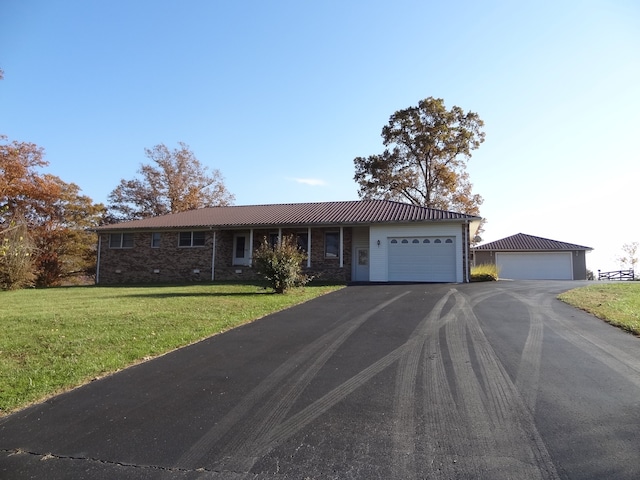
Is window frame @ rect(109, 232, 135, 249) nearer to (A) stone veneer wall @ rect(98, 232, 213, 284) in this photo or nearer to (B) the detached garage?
(A) stone veneer wall @ rect(98, 232, 213, 284)

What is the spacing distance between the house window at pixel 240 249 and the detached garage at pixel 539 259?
18.4m

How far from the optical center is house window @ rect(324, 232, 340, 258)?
21.4 m

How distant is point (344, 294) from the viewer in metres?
13.6

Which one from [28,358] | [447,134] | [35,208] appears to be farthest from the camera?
[447,134]

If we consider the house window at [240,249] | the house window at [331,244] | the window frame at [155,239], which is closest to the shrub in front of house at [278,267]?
the house window at [331,244]

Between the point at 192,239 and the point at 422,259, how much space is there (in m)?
12.3

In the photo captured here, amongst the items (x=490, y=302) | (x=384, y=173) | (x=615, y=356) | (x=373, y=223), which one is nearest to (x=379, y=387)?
(x=615, y=356)

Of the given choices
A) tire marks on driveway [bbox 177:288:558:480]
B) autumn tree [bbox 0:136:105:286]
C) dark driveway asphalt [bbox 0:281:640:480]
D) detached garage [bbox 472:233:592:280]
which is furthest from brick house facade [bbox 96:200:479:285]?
detached garage [bbox 472:233:592:280]

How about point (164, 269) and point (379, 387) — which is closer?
point (379, 387)

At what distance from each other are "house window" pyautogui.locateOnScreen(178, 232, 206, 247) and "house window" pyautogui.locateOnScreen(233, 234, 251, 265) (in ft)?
5.82

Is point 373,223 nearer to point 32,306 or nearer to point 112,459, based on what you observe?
point 32,306

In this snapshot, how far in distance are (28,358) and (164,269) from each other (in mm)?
17595

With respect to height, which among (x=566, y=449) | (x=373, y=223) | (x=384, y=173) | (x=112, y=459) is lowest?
(x=112, y=459)

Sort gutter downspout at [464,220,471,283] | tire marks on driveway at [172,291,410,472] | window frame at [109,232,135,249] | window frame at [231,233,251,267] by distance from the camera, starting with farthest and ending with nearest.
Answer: window frame at [109,232,135,249] → window frame at [231,233,251,267] → gutter downspout at [464,220,471,283] → tire marks on driveway at [172,291,410,472]
